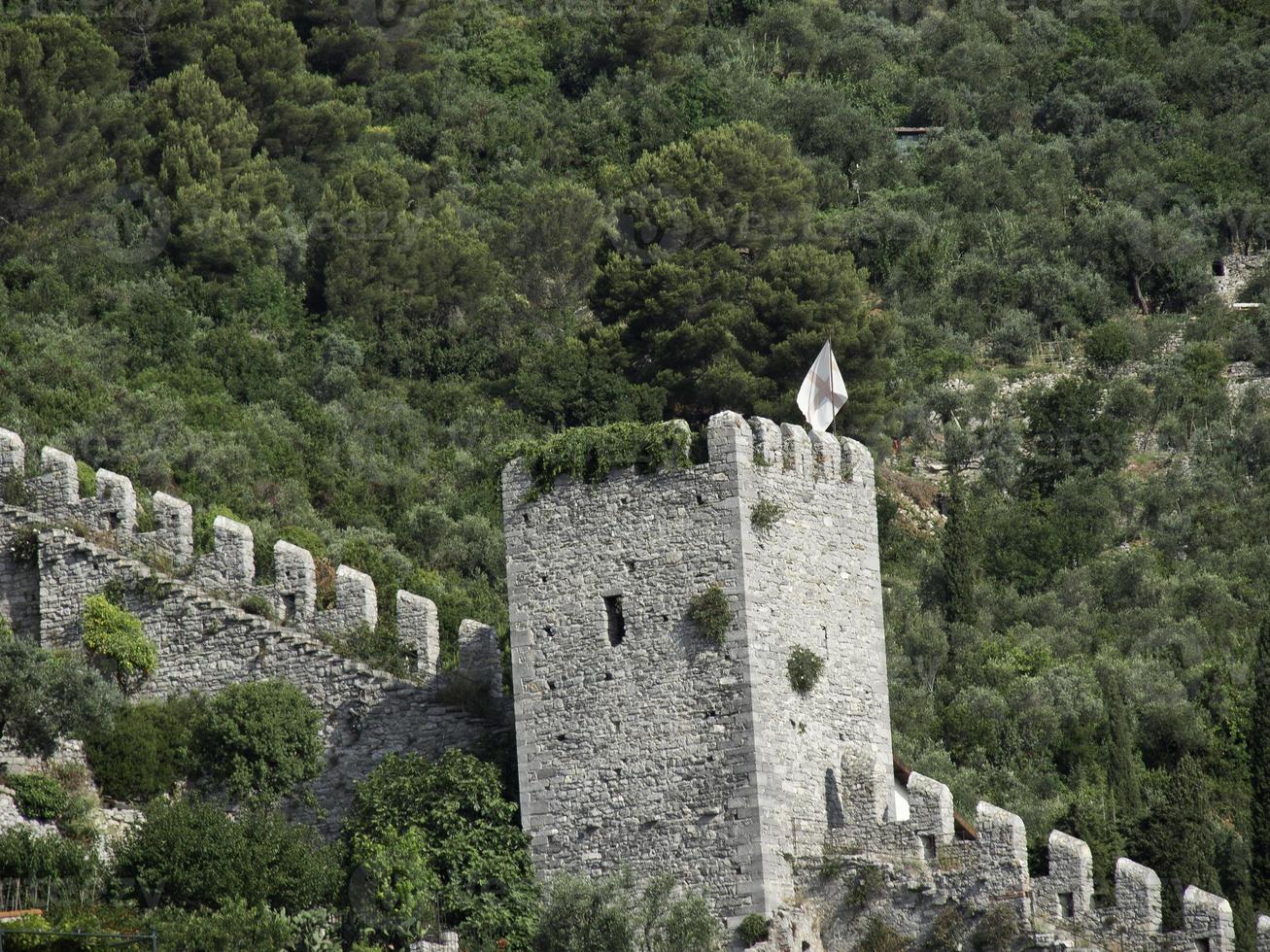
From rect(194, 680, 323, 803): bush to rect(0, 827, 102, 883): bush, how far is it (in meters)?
2.79

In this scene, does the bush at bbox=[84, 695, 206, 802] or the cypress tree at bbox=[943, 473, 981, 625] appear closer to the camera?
the bush at bbox=[84, 695, 206, 802]

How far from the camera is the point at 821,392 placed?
1467 inches

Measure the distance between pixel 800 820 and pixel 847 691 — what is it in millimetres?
1993

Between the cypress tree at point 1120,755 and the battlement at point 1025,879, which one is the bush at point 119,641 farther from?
the cypress tree at point 1120,755

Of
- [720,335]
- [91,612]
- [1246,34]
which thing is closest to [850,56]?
[1246,34]

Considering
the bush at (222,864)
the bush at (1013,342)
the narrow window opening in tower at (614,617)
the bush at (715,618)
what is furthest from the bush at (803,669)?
the bush at (1013,342)

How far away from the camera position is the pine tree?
1483 inches

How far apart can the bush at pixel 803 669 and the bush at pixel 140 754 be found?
848 cm

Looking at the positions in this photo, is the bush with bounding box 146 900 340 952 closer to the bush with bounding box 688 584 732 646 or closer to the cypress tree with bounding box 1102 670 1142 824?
the bush with bounding box 688 584 732 646

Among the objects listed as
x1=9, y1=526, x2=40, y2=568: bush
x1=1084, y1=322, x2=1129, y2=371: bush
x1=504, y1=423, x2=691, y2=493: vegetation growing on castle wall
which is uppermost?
x1=1084, y1=322, x2=1129, y2=371: bush

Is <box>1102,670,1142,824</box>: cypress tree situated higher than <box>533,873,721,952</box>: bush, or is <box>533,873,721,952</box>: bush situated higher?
<box>1102,670,1142,824</box>: cypress tree

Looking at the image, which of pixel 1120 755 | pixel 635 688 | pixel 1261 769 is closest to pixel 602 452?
pixel 635 688

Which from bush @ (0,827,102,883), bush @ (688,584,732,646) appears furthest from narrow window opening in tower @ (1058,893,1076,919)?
bush @ (0,827,102,883)

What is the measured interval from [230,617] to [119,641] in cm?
156
